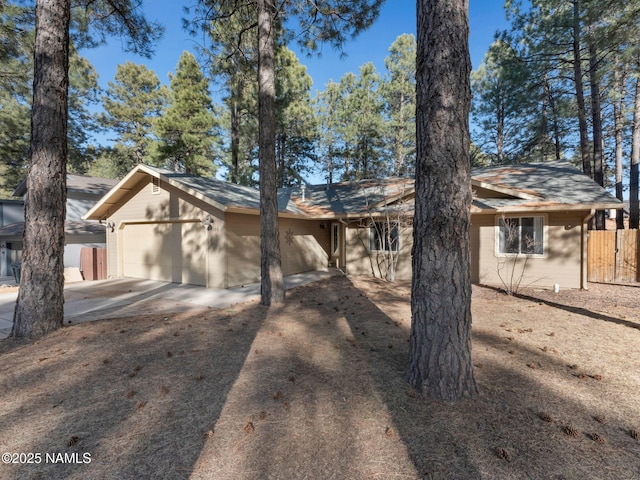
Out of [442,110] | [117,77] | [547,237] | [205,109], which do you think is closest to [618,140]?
[547,237]

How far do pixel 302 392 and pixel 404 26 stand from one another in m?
10.6

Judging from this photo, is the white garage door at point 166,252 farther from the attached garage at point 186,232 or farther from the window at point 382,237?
the window at point 382,237

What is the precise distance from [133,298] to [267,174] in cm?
472

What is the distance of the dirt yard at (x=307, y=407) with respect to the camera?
204cm

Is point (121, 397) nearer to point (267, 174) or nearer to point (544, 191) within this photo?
point (267, 174)

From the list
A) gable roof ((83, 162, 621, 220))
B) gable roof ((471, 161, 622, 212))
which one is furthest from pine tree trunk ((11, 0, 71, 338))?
gable roof ((471, 161, 622, 212))

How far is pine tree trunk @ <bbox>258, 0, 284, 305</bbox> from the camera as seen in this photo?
21.6ft

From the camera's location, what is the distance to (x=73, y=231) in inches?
546

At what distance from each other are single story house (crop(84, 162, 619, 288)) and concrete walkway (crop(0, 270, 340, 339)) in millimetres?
608

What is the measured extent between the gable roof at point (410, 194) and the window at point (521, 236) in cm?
60

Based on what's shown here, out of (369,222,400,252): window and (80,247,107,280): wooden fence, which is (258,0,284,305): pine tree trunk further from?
(80,247,107,280): wooden fence

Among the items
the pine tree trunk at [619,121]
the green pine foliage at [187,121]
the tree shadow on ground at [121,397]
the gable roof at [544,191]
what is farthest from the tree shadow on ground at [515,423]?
the green pine foliage at [187,121]

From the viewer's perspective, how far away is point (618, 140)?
16766 millimetres

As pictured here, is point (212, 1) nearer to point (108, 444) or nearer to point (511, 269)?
point (108, 444)
